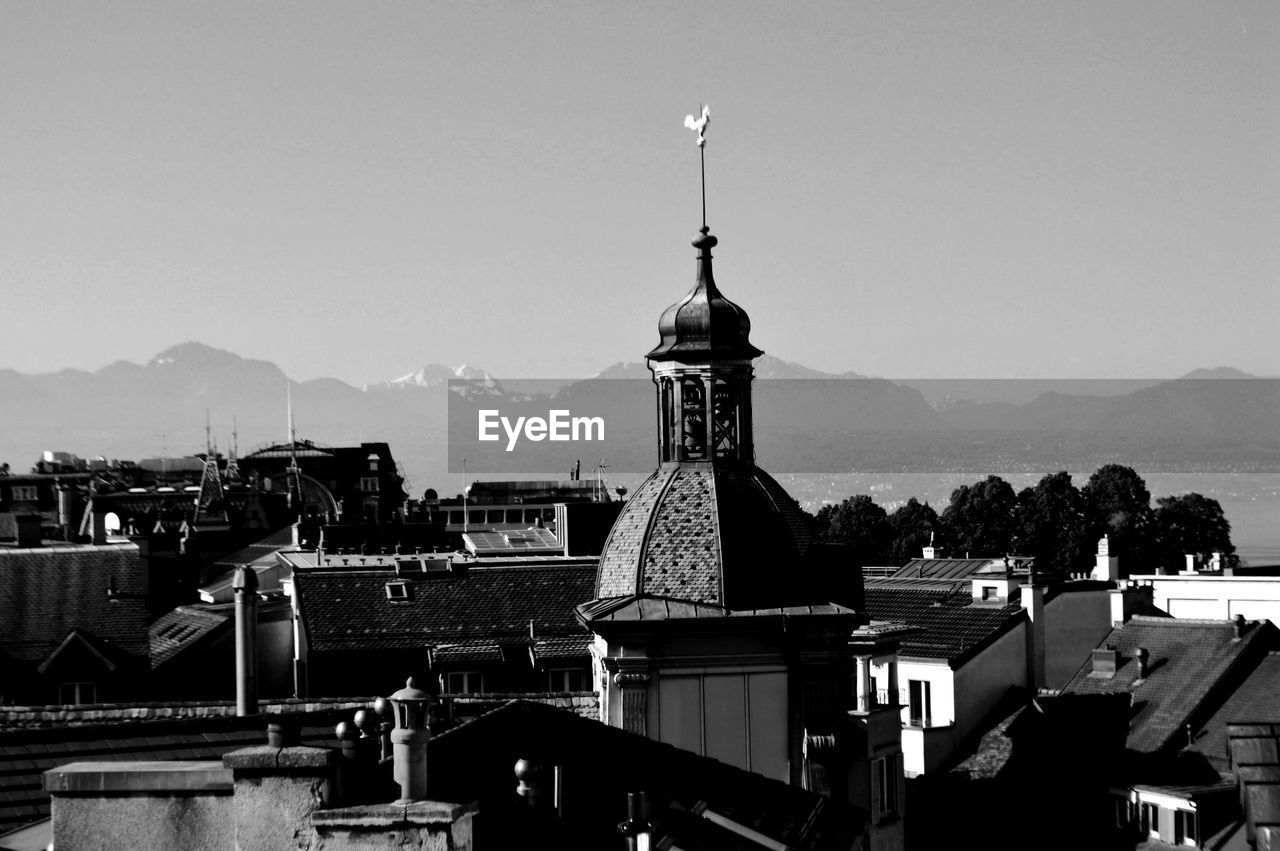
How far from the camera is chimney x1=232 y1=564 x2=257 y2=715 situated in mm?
28609

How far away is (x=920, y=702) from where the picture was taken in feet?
185

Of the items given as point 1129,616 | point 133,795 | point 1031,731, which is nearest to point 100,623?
point 1031,731

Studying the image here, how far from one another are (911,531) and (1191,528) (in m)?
22.3

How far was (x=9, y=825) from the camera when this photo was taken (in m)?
20.2

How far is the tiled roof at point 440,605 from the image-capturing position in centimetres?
5306

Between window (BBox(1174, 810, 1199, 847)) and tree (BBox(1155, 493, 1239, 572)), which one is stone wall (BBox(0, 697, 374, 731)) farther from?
tree (BBox(1155, 493, 1239, 572))

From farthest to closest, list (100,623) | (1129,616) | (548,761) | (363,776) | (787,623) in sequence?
(1129,616) < (100,623) < (787,623) < (548,761) < (363,776)

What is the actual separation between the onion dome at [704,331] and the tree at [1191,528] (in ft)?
387

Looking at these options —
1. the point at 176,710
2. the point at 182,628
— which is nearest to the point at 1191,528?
the point at 182,628

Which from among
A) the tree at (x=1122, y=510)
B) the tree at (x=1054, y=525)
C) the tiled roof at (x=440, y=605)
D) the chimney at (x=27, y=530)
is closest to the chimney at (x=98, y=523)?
the chimney at (x=27, y=530)

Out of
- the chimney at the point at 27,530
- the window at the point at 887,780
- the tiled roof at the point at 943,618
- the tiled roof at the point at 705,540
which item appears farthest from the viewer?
the chimney at the point at 27,530

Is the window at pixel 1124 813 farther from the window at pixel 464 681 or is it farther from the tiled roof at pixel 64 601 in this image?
the tiled roof at pixel 64 601

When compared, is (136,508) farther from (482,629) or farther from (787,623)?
(787,623)

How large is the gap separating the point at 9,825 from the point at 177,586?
4472cm
